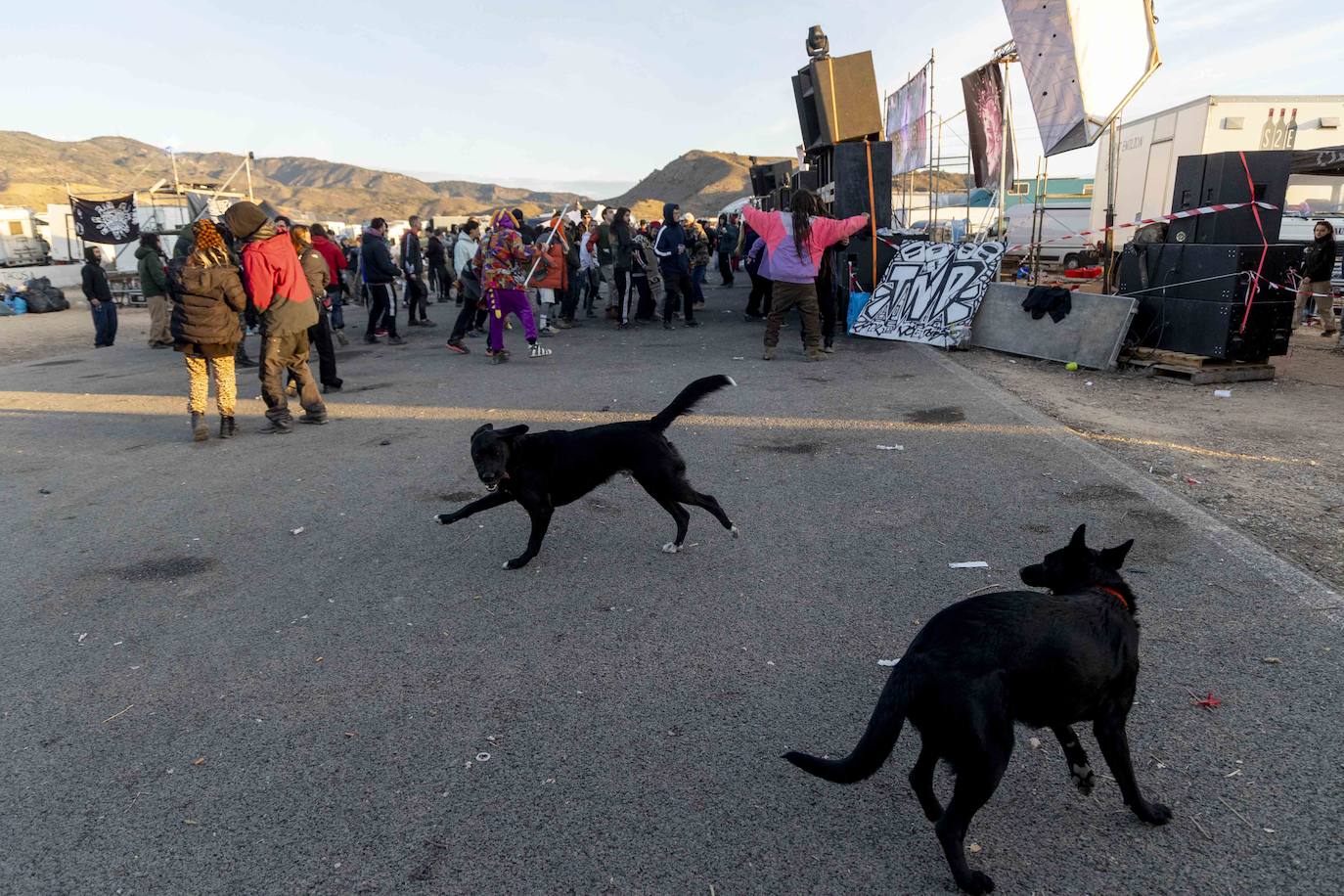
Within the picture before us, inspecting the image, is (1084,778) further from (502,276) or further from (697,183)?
(697,183)

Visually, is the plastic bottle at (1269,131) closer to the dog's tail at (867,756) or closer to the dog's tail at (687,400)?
the dog's tail at (687,400)

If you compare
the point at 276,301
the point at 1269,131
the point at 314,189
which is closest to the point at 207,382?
the point at 276,301

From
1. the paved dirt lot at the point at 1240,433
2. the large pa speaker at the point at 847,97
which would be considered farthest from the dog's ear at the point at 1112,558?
the large pa speaker at the point at 847,97

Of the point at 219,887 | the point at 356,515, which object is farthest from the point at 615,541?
the point at 219,887

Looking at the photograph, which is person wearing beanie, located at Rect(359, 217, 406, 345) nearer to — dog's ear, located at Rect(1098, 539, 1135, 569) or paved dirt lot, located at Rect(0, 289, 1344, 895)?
paved dirt lot, located at Rect(0, 289, 1344, 895)

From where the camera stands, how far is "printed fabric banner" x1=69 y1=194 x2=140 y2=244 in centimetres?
2161

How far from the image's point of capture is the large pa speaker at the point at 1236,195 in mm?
8188

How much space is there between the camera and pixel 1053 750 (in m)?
2.68

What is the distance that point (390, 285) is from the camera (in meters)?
12.8

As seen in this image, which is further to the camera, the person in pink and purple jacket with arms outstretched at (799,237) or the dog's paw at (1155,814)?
the person in pink and purple jacket with arms outstretched at (799,237)

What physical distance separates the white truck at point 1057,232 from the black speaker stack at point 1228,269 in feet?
51.3

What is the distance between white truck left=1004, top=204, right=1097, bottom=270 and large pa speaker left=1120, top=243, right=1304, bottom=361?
15651 millimetres

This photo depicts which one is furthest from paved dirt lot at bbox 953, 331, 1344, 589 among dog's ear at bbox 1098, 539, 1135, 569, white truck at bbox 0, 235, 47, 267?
white truck at bbox 0, 235, 47, 267

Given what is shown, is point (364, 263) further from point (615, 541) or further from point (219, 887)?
point (219, 887)
